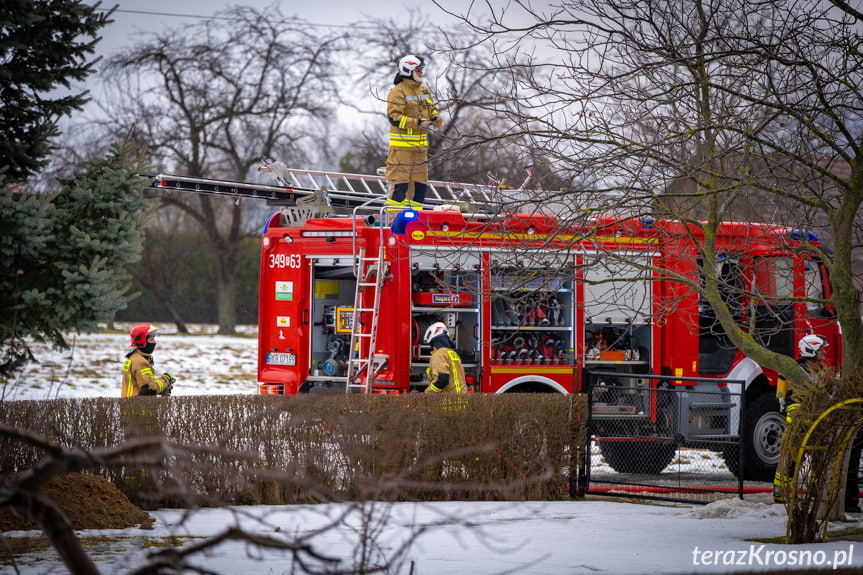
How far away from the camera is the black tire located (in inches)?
453

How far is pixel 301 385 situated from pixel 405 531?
4.15 metres

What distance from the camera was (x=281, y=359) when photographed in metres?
11.3

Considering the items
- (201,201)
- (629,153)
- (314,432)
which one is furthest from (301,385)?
(201,201)

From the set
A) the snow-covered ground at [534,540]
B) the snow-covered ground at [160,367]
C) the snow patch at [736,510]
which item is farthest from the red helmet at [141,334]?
the snow patch at [736,510]

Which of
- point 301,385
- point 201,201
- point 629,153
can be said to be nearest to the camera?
point 629,153

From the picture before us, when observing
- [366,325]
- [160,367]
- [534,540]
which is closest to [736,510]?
[534,540]

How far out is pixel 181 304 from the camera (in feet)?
131

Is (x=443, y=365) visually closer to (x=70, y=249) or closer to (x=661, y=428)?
(x=661, y=428)

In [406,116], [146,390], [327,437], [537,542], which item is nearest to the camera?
[537,542]

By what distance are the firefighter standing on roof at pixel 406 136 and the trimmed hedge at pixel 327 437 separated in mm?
2986

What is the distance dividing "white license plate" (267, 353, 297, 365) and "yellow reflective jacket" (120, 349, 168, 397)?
170cm

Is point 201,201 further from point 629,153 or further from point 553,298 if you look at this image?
point 629,153

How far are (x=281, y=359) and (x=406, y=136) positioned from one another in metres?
2.92

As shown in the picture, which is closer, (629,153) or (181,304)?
(629,153)
